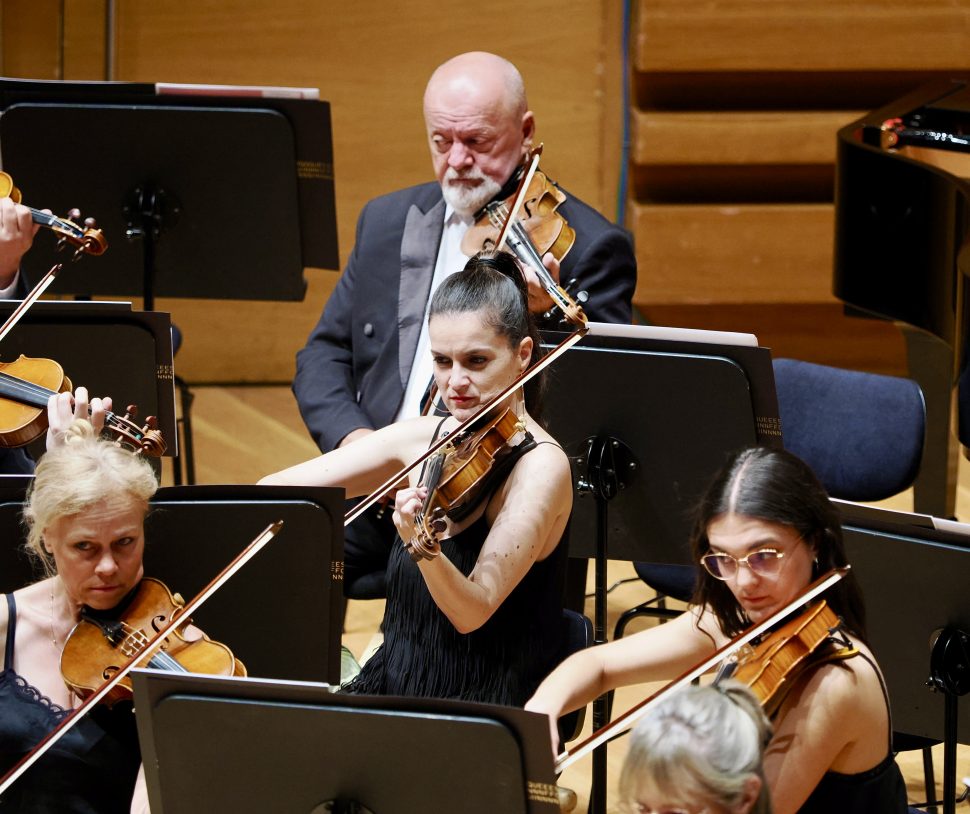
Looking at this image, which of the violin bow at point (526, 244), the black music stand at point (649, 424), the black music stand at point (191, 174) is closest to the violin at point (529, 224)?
the violin bow at point (526, 244)

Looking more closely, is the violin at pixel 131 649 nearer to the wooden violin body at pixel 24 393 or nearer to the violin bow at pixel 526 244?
the wooden violin body at pixel 24 393

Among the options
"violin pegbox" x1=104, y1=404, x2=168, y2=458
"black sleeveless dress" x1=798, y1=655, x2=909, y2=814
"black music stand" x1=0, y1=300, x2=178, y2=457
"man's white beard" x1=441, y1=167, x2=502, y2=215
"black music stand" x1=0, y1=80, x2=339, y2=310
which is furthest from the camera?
"black music stand" x1=0, y1=80, x2=339, y2=310

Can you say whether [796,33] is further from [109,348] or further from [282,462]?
[109,348]

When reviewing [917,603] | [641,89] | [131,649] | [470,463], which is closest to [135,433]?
[131,649]

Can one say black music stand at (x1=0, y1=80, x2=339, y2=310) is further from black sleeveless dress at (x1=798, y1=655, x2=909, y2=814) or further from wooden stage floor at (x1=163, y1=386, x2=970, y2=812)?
black sleeveless dress at (x1=798, y1=655, x2=909, y2=814)

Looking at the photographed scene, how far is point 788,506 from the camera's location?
5.81ft

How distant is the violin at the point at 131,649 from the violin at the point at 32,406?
382 mm

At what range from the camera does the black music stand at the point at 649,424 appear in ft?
7.86

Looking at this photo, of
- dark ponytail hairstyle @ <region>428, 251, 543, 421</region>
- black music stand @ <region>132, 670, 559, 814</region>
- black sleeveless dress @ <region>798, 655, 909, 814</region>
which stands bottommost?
black sleeveless dress @ <region>798, 655, 909, 814</region>

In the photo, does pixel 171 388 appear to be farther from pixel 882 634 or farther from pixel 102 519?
pixel 882 634

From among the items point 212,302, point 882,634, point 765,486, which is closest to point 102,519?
point 765,486

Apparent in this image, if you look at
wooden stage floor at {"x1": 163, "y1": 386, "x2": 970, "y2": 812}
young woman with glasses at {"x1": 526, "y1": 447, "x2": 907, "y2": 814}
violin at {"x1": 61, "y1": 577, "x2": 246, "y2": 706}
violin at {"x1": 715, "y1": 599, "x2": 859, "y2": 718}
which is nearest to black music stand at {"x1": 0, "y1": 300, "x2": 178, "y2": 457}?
violin at {"x1": 61, "y1": 577, "x2": 246, "y2": 706}

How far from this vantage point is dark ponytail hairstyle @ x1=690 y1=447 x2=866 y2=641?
1.77 meters

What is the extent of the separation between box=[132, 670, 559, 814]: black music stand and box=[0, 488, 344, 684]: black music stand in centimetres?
45
